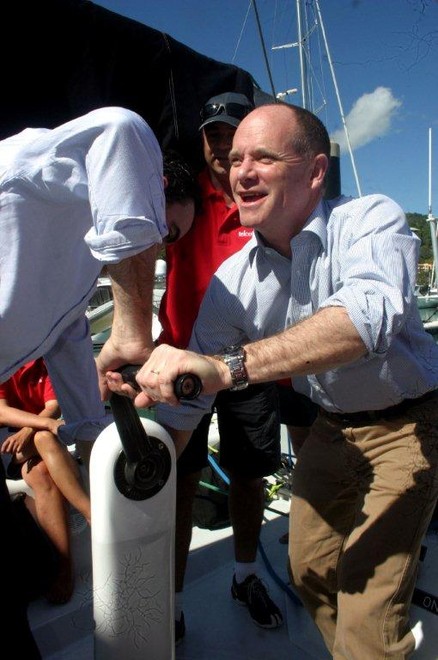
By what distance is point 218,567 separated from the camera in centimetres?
260

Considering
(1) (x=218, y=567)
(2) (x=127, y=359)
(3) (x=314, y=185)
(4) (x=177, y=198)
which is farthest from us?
(1) (x=218, y=567)

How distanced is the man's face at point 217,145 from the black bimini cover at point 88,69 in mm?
85

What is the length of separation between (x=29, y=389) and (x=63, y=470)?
757mm

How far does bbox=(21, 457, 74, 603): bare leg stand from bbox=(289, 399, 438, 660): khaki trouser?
967mm

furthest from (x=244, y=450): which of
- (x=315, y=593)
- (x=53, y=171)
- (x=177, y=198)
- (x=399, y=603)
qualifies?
(x=53, y=171)

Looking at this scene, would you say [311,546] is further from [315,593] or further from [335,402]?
[335,402]

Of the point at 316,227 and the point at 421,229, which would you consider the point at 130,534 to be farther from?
the point at 421,229

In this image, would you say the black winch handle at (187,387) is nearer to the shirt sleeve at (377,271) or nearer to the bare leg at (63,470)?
the shirt sleeve at (377,271)

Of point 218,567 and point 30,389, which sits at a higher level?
point 30,389

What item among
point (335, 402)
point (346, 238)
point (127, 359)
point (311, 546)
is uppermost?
point (346, 238)

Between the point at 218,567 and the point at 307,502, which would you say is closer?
the point at 307,502

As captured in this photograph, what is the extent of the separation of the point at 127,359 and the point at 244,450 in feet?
4.11

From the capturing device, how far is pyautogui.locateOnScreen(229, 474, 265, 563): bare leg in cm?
237

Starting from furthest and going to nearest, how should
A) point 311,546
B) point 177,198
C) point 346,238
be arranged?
point 177,198 → point 311,546 → point 346,238
